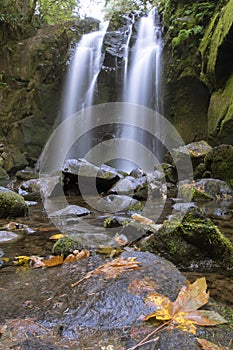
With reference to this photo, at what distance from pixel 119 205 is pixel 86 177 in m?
2.43

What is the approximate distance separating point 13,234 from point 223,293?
7.75ft

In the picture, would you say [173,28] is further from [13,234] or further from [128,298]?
[128,298]

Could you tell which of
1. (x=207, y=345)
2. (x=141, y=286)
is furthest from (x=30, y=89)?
(x=207, y=345)

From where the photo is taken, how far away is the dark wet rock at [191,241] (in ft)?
8.19

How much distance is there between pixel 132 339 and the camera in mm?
1149

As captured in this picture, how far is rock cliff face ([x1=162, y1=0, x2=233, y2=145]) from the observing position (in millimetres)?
9250

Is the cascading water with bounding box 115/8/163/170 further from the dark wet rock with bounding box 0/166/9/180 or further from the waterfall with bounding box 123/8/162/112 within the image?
the dark wet rock with bounding box 0/166/9/180

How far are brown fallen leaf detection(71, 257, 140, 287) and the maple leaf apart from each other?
15.1 inches

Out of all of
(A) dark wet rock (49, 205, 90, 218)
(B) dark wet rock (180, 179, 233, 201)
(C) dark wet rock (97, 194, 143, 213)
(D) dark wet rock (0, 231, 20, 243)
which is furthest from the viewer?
(B) dark wet rock (180, 179, 233, 201)

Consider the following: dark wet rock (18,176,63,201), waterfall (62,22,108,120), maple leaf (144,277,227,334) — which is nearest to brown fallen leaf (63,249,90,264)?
maple leaf (144,277,227,334)

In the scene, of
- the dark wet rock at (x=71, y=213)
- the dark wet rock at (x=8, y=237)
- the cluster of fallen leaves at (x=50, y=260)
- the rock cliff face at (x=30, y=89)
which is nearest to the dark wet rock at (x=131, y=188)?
the dark wet rock at (x=71, y=213)

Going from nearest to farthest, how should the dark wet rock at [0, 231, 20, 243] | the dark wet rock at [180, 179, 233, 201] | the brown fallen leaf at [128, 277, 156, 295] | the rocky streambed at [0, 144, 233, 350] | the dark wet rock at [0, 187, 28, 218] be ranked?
1. the rocky streambed at [0, 144, 233, 350]
2. the brown fallen leaf at [128, 277, 156, 295]
3. the dark wet rock at [0, 231, 20, 243]
4. the dark wet rock at [0, 187, 28, 218]
5. the dark wet rock at [180, 179, 233, 201]

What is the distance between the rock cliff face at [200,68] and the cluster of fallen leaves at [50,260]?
25.4 ft

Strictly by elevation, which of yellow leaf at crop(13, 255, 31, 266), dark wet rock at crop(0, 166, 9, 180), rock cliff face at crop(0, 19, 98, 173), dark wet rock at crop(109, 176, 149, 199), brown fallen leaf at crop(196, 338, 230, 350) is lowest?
dark wet rock at crop(0, 166, 9, 180)
